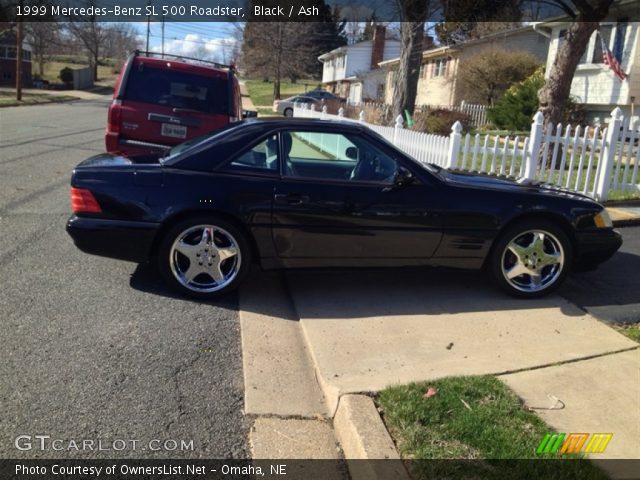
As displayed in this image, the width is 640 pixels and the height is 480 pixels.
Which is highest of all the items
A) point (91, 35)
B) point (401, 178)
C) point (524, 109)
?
point (91, 35)

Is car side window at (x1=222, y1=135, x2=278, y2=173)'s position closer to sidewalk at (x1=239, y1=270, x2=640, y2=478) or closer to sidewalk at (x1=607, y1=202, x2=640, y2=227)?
sidewalk at (x1=239, y1=270, x2=640, y2=478)

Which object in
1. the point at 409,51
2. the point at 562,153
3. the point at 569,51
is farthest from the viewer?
the point at 409,51

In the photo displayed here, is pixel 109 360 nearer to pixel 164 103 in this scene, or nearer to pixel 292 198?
pixel 292 198

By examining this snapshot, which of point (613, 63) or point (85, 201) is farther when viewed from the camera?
point (613, 63)

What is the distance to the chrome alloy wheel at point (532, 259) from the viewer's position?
5141 mm

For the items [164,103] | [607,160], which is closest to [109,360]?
[164,103]

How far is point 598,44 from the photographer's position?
21.3 metres

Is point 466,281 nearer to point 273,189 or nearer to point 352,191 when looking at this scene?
point 352,191

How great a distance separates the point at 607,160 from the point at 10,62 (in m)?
56.5

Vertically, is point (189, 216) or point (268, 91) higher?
point (268, 91)

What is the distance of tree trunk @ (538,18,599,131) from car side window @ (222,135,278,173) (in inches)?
276

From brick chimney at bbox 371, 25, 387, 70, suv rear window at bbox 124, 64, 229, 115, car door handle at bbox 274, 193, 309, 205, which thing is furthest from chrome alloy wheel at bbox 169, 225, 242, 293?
brick chimney at bbox 371, 25, 387, 70

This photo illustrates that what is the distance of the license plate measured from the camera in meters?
7.72

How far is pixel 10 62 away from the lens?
5291 centimetres
